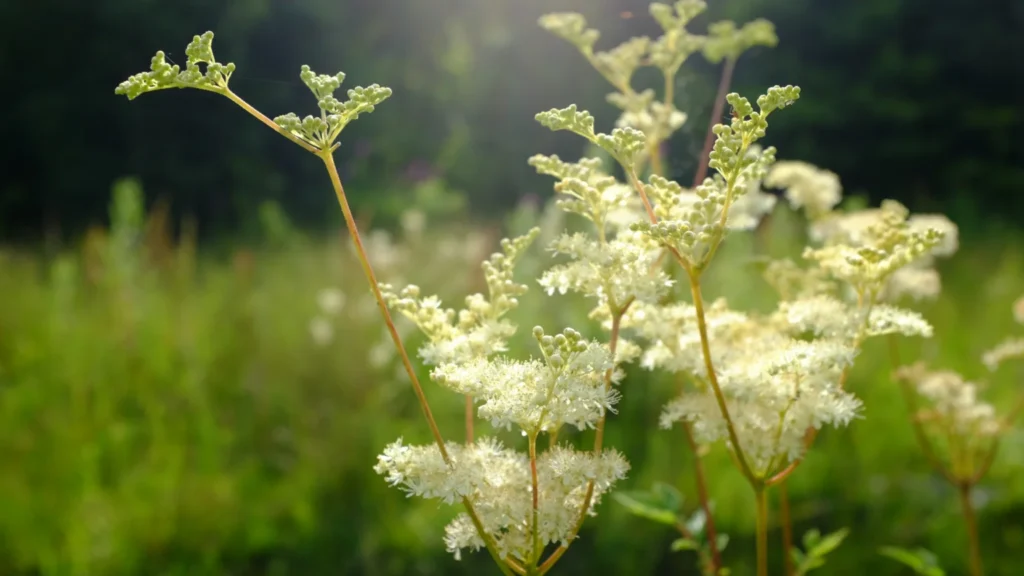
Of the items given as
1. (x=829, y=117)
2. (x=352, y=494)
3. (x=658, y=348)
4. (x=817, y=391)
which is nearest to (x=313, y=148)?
(x=658, y=348)

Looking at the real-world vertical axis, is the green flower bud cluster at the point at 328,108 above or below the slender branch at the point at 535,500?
above

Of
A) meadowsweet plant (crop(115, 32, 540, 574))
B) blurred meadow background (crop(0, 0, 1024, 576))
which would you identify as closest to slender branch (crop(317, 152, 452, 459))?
meadowsweet plant (crop(115, 32, 540, 574))

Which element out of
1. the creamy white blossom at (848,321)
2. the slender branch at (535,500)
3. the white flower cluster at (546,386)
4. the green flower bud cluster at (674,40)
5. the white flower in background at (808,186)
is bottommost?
the slender branch at (535,500)

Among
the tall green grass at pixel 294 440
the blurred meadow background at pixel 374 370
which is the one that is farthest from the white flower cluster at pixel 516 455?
the tall green grass at pixel 294 440

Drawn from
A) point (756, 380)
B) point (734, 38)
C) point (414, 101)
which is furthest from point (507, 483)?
point (414, 101)

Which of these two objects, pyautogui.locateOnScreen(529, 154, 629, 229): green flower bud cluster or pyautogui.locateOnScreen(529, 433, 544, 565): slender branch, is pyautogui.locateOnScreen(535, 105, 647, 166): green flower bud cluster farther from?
pyautogui.locateOnScreen(529, 433, 544, 565): slender branch

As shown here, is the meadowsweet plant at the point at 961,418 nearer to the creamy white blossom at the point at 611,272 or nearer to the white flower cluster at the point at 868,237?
the white flower cluster at the point at 868,237
